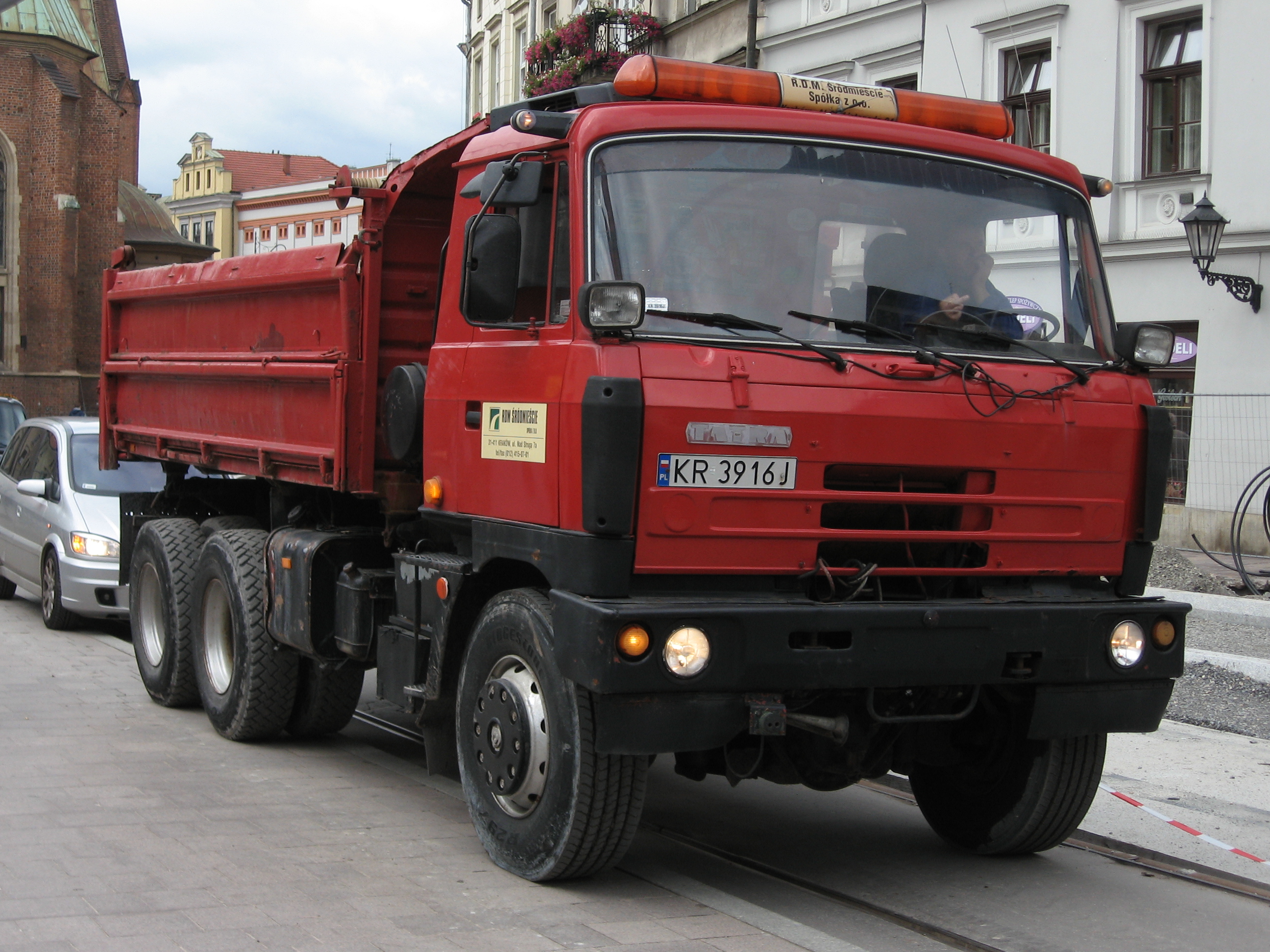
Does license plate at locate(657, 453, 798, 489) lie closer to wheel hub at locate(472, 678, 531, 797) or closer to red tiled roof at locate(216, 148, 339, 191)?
wheel hub at locate(472, 678, 531, 797)

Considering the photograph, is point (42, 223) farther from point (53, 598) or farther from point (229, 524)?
point (229, 524)

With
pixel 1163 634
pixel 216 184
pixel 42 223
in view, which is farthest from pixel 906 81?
pixel 216 184

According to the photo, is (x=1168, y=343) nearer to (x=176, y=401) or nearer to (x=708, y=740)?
(x=708, y=740)

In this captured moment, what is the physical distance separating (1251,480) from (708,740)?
441 inches

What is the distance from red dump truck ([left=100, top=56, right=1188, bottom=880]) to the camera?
16.1 ft

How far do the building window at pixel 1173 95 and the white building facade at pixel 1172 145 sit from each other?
0.02 m

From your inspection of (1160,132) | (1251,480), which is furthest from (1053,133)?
(1251,480)

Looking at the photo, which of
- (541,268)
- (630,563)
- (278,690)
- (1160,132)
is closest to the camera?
(630,563)

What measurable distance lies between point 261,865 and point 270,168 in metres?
105

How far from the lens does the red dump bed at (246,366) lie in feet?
22.7

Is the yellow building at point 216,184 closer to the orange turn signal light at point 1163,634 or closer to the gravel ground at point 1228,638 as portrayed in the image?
the gravel ground at point 1228,638

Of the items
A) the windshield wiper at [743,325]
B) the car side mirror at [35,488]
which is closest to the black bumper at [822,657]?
the windshield wiper at [743,325]

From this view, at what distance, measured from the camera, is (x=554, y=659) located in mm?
5047

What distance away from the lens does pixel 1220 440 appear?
1591 centimetres
